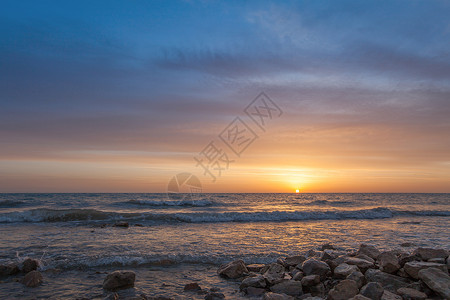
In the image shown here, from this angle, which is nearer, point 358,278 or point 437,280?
point 437,280

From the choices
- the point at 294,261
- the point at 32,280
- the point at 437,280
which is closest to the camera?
the point at 437,280

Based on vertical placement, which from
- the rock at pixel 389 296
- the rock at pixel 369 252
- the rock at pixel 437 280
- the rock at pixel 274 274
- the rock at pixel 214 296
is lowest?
Answer: the rock at pixel 214 296

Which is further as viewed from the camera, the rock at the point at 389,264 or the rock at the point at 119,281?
the rock at the point at 389,264

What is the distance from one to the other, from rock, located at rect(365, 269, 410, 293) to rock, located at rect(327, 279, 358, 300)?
1104mm

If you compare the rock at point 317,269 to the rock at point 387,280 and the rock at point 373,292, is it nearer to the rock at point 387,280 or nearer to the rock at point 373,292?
the rock at point 387,280

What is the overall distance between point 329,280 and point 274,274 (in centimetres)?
121

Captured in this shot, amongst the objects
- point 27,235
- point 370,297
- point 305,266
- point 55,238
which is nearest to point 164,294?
point 305,266

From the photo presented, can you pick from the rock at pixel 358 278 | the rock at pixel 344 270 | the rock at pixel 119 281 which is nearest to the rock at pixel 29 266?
the rock at pixel 119 281

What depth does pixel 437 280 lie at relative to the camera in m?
5.53

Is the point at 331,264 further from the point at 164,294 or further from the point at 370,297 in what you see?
the point at 164,294

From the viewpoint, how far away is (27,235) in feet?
43.0

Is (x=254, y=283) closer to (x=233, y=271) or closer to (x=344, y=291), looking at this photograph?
(x=233, y=271)

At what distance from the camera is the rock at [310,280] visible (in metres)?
6.34

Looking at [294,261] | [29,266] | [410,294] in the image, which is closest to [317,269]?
[294,261]
